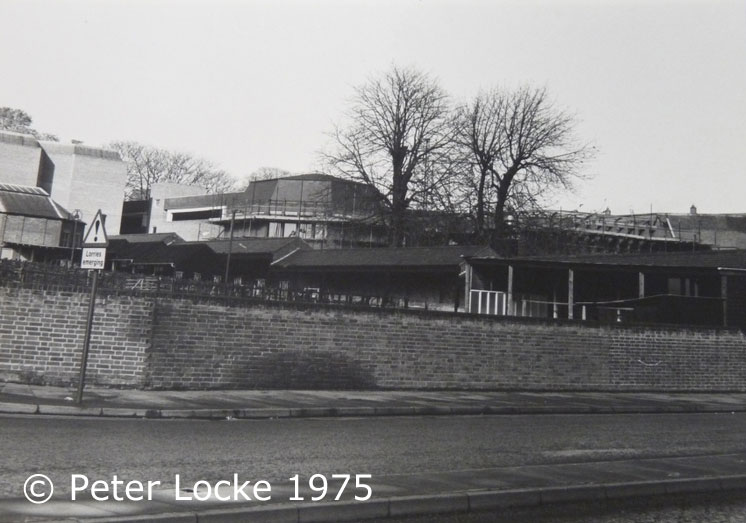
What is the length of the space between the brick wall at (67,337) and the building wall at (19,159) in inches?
2166

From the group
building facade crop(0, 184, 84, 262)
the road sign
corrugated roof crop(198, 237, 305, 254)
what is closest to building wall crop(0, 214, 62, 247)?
building facade crop(0, 184, 84, 262)

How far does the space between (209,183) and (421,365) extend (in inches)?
3131

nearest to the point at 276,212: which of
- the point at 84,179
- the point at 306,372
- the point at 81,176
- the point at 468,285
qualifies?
the point at 84,179

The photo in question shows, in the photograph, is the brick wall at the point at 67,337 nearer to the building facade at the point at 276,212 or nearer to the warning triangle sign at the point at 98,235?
the warning triangle sign at the point at 98,235

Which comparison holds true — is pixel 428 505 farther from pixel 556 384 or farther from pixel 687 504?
pixel 556 384

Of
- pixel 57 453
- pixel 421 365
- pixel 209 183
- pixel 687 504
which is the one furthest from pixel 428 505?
pixel 209 183

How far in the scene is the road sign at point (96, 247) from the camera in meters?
13.0

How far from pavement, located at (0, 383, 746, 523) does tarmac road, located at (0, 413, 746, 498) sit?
554mm

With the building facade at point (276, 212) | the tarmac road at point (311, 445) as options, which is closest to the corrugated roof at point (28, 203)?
the building facade at point (276, 212)

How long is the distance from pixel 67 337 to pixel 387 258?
20265mm

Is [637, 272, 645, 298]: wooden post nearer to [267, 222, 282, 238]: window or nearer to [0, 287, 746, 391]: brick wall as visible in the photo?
[0, 287, 746, 391]: brick wall

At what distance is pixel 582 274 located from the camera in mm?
28203

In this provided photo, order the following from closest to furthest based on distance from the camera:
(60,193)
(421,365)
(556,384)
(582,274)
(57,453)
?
(57,453) < (421,365) < (556,384) < (582,274) < (60,193)

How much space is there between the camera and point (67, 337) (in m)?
15.2
